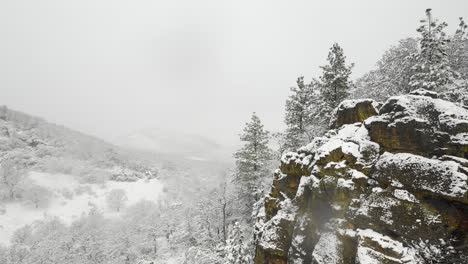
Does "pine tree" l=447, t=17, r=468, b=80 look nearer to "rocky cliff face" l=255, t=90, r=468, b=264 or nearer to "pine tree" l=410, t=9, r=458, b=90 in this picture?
"pine tree" l=410, t=9, r=458, b=90

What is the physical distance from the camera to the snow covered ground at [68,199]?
43513mm

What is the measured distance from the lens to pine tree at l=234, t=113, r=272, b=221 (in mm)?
27938

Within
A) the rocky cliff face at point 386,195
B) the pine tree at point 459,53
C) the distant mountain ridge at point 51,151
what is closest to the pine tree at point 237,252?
the rocky cliff face at point 386,195

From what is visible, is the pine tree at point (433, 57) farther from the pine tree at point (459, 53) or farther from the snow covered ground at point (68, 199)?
the snow covered ground at point (68, 199)

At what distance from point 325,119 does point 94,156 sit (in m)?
67.4

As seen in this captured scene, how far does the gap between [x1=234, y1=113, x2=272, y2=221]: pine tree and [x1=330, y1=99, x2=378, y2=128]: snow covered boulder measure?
1265 centimetres

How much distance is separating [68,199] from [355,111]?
53157 mm

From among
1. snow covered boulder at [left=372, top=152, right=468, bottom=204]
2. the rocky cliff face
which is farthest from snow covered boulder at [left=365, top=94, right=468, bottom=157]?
snow covered boulder at [left=372, top=152, right=468, bottom=204]

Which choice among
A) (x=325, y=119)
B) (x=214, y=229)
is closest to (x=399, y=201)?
(x=325, y=119)

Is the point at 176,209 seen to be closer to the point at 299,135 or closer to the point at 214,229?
the point at 214,229

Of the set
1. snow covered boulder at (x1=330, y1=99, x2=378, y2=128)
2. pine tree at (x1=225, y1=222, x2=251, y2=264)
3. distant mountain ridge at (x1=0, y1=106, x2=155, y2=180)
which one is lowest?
pine tree at (x1=225, y1=222, x2=251, y2=264)

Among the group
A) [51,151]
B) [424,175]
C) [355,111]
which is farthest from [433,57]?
[51,151]

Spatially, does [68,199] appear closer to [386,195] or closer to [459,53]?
[386,195]

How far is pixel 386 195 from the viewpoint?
35.1 feet
